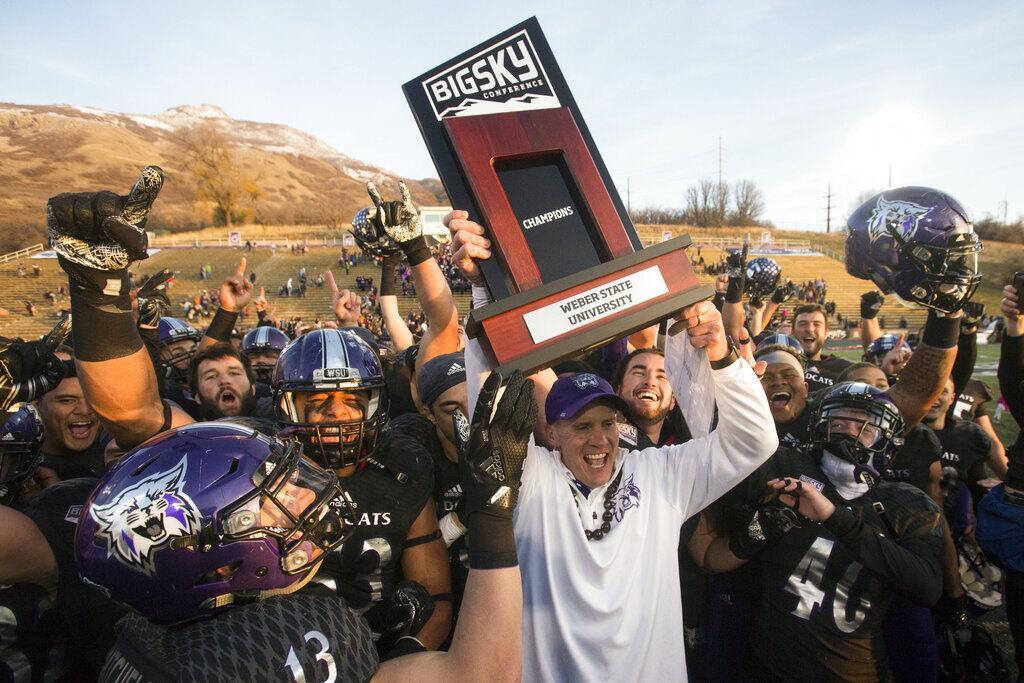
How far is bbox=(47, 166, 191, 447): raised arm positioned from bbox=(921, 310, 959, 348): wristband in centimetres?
379

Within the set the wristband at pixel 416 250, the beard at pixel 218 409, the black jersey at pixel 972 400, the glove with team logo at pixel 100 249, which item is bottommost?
the black jersey at pixel 972 400

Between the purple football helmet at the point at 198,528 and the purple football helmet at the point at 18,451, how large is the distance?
5.31 feet

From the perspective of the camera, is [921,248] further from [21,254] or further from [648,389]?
[21,254]

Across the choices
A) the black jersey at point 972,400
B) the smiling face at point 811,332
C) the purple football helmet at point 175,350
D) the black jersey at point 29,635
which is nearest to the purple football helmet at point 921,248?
the black jersey at point 972,400

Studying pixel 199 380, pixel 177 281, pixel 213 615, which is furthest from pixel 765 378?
pixel 177 281

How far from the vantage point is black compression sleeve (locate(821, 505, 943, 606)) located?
244 centimetres

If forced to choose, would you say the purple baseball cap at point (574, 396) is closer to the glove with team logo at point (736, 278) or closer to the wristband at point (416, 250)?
the wristband at point (416, 250)

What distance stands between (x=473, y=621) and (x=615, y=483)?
1058 mm

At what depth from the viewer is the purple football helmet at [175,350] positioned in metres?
5.69

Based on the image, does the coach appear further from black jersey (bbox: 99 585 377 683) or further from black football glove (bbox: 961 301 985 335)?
black football glove (bbox: 961 301 985 335)

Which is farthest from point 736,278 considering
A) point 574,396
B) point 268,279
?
point 268,279

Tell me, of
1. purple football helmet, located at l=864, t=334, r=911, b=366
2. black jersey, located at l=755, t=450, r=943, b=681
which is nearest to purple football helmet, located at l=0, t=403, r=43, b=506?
black jersey, located at l=755, t=450, r=943, b=681

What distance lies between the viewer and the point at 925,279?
289cm

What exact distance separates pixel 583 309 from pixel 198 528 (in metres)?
1.25
